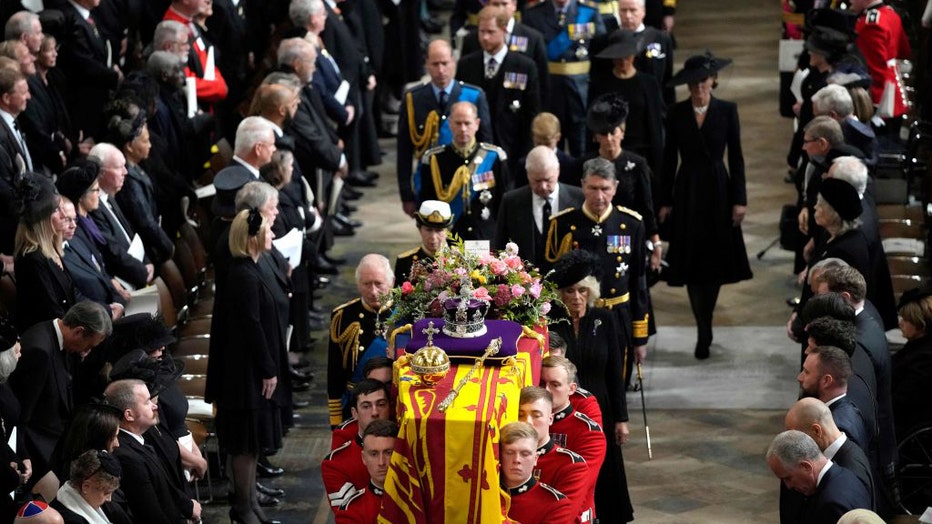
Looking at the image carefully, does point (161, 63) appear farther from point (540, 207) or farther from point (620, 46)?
point (620, 46)

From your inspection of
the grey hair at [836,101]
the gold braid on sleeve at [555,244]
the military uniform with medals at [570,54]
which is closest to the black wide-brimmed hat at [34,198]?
the gold braid on sleeve at [555,244]

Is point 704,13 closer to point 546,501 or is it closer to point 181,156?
point 181,156

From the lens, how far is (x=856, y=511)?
21.9ft

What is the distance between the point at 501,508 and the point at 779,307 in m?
6.05

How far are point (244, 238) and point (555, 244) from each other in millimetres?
1868

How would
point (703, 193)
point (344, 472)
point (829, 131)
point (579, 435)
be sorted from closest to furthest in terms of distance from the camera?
point (344, 472) → point (579, 435) → point (829, 131) → point (703, 193)

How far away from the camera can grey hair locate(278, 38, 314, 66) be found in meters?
11.6

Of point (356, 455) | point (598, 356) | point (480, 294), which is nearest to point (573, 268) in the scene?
point (598, 356)

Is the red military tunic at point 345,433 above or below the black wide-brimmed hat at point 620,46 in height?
below

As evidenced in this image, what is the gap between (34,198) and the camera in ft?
28.8

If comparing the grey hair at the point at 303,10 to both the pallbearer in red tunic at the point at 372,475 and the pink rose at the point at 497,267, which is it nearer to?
the pink rose at the point at 497,267

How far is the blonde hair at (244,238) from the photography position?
8.92 metres

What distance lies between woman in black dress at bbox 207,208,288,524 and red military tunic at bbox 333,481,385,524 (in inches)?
79.4

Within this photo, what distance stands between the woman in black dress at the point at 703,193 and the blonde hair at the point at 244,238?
11.6 ft
